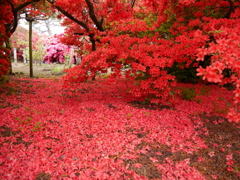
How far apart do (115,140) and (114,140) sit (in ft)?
0.08

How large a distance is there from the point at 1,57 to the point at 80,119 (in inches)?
182

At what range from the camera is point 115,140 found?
4.23 metres

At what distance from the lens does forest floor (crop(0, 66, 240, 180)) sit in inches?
128

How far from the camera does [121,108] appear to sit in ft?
20.3

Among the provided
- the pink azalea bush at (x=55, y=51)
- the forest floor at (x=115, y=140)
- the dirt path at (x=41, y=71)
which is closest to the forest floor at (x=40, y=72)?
the dirt path at (x=41, y=71)

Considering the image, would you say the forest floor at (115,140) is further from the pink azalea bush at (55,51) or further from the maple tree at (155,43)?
the pink azalea bush at (55,51)

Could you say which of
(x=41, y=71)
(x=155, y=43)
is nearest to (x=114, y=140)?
(x=155, y=43)

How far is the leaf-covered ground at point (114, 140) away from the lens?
3246 mm

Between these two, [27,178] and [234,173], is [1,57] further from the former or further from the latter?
[234,173]

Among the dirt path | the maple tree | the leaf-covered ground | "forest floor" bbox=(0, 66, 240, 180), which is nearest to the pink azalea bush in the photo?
the dirt path

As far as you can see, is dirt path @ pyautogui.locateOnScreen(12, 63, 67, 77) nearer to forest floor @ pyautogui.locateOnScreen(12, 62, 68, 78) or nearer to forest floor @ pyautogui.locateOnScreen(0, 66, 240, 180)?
forest floor @ pyautogui.locateOnScreen(12, 62, 68, 78)

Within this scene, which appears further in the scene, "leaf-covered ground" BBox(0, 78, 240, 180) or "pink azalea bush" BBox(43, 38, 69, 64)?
"pink azalea bush" BBox(43, 38, 69, 64)

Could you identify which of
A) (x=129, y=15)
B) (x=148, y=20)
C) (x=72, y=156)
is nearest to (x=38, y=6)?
(x=129, y=15)

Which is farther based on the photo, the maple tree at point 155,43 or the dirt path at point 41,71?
the dirt path at point 41,71
